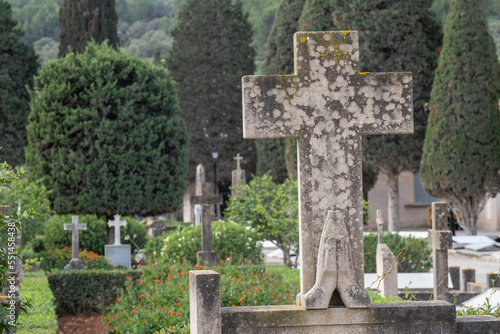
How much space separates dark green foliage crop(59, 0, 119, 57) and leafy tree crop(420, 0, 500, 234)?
1360cm

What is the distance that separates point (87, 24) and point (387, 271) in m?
22.6

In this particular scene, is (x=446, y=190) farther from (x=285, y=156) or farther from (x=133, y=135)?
(x=133, y=135)

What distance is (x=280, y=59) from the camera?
103 ft

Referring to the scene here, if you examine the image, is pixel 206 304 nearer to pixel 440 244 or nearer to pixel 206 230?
pixel 440 244

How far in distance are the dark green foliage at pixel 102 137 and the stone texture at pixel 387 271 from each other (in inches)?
361

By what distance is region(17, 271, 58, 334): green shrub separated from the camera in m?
7.31

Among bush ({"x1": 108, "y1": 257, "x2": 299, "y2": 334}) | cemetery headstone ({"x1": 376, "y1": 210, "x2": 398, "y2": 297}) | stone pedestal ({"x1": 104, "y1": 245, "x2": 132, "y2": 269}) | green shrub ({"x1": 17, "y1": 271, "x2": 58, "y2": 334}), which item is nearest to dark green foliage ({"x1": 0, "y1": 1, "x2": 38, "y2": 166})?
stone pedestal ({"x1": 104, "y1": 245, "x2": 132, "y2": 269})

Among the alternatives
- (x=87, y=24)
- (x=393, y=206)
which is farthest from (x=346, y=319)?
(x=87, y=24)

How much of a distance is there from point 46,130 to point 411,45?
15.2 metres

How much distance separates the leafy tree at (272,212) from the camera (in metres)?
15.2

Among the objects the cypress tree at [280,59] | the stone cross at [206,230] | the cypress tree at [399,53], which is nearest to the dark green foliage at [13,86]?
the cypress tree at [280,59]

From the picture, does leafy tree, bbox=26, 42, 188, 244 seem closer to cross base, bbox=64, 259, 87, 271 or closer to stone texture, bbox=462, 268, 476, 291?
cross base, bbox=64, 259, 87, 271

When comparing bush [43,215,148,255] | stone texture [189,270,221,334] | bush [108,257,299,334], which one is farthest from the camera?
bush [43,215,148,255]

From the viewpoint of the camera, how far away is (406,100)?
5.01m
